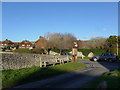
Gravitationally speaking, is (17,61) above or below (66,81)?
above

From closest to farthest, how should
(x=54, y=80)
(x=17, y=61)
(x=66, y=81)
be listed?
1. (x=66, y=81)
2. (x=54, y=80)
3. (x=17, y=61)

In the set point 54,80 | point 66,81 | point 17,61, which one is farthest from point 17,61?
point 66,81

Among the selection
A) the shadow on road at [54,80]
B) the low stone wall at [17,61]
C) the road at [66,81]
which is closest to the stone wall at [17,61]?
the low stone wall at [17,61]

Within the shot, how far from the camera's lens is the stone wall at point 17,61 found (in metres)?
15.8

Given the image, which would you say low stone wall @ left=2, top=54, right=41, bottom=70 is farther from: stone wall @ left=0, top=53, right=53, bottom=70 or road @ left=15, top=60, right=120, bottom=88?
road @ left=15, top=60, right=120, bottom=88

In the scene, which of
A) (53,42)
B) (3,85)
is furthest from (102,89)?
(53,42)

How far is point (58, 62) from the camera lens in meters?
22.8

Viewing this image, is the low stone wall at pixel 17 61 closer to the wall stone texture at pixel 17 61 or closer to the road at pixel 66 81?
the wall stone texture at pixel 17 61

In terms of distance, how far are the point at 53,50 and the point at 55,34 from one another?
20090 millimetres

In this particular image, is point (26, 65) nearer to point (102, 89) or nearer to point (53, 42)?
point (102, 89)

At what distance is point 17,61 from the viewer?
690 inches

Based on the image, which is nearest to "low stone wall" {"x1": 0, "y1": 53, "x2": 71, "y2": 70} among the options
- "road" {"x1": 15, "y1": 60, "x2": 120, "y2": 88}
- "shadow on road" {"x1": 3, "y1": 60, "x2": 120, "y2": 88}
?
"shadow on road" {"x1": 3, "y1": 60, "x2": 120, "y2": 88}

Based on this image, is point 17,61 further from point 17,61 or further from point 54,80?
point 54,80

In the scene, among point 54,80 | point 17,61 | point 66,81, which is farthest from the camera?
point 17,61
